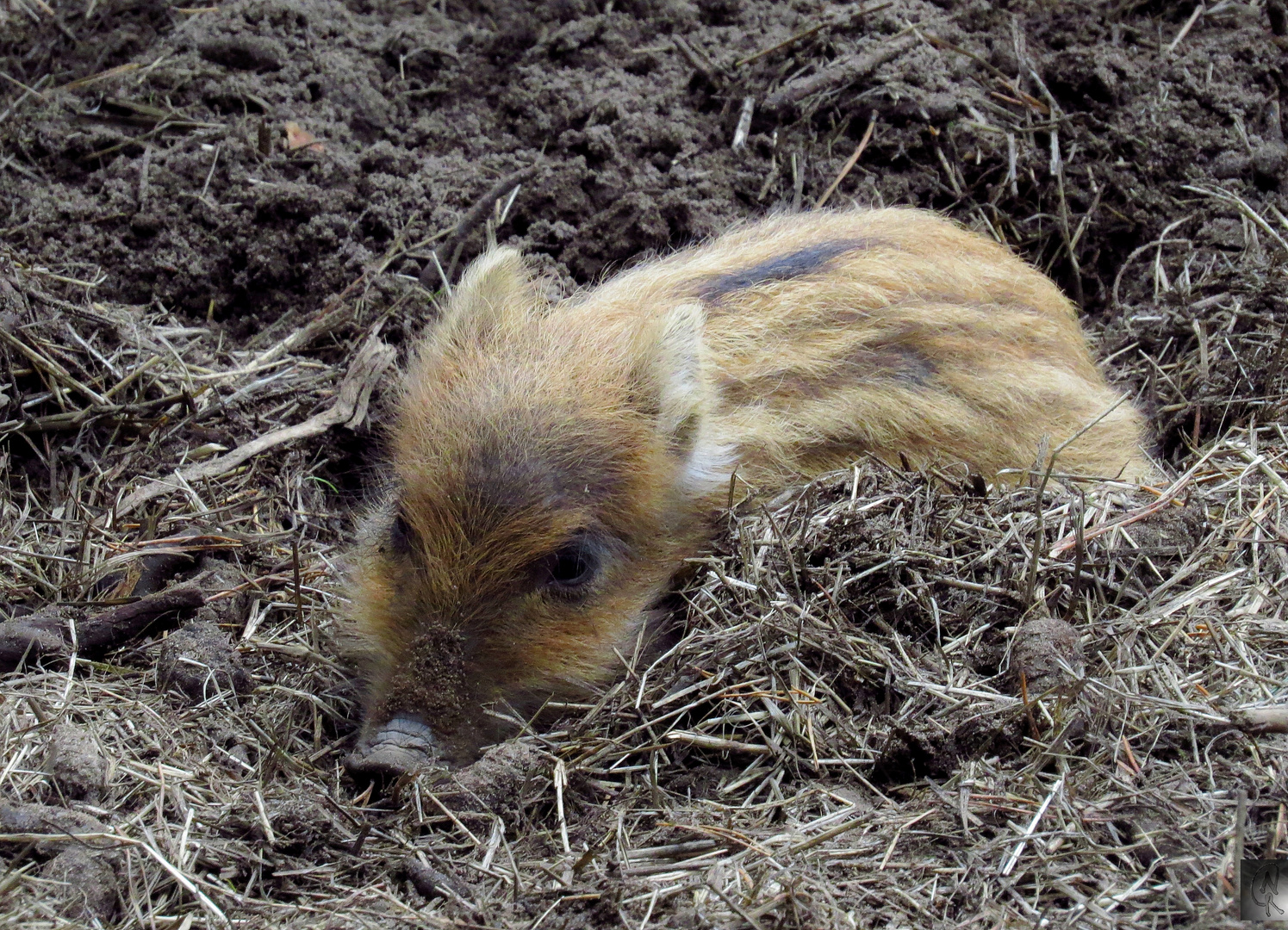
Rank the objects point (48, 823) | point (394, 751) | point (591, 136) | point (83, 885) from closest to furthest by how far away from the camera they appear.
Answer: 1. point (83, 885)
2. point (48, 823)
3. point (394, 751)
4. point (591, 136)

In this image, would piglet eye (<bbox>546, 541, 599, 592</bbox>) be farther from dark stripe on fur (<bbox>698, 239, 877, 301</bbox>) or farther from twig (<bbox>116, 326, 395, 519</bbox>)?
twig (<bbox>116, 326, 395, 519</bbox>)

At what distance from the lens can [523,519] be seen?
3465 millimetres

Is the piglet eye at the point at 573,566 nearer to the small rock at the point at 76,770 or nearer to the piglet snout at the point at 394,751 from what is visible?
the piglet snout at the point at 394,751

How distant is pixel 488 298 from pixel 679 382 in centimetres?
89

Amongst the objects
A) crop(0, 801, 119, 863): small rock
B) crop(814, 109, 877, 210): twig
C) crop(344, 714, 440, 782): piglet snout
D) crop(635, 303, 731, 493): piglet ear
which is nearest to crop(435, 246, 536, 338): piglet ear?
crop(635, 303, 731, 493): piglet ear

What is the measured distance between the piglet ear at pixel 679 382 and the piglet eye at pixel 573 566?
1.61 ft

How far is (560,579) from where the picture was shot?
11.7 feet

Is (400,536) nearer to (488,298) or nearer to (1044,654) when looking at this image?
(488,298)

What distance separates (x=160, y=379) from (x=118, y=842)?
2513mm

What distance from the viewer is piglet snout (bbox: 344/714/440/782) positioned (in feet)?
10.2

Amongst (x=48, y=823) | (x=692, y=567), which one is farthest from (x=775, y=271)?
(x=48, y=823)

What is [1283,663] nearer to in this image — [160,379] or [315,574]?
[315,574]

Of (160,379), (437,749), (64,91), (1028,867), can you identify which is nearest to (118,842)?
(437,749)

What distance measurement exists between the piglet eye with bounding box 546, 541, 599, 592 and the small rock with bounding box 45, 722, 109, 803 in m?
1.39
